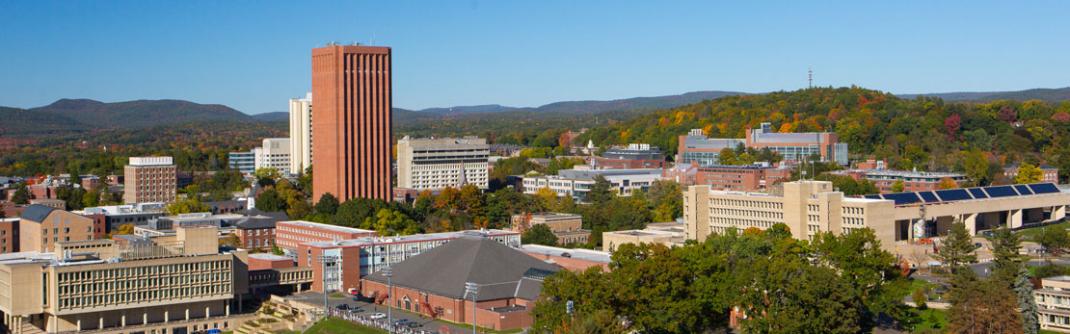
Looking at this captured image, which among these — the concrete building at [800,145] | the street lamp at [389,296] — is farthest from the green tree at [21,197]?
the concrete building at [800,145]

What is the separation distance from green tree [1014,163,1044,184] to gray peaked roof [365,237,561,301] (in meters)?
59.9

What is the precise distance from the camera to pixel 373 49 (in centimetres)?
9950

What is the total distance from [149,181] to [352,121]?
101 feet

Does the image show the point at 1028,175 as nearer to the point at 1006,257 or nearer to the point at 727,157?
the point at 727,157

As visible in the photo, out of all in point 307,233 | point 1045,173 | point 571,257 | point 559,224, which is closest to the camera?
point 571,257

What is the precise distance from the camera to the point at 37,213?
279 ft

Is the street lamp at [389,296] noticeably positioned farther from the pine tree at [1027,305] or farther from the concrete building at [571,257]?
the pine tree at [1027,305]

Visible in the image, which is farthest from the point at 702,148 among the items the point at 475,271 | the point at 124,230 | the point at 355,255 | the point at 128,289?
the point at 128,289

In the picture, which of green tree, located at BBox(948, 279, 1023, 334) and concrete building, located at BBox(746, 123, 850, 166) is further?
concrete building, located at BBox(746, 123, 850, 166)

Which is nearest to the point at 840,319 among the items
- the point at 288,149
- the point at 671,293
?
the point at 671,293

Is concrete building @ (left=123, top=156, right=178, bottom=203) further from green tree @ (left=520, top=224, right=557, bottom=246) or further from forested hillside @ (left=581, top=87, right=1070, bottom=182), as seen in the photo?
forested hillside @ (left=581, top=87, right=1070, bottom=182)

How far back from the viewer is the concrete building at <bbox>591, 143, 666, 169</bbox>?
448ft

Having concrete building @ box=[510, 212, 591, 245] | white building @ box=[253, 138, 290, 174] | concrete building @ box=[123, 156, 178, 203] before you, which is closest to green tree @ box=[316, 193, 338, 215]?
concrete building @ box=[510, 212, 591, 245]

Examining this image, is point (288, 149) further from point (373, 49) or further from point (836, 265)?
point (836, 265)
